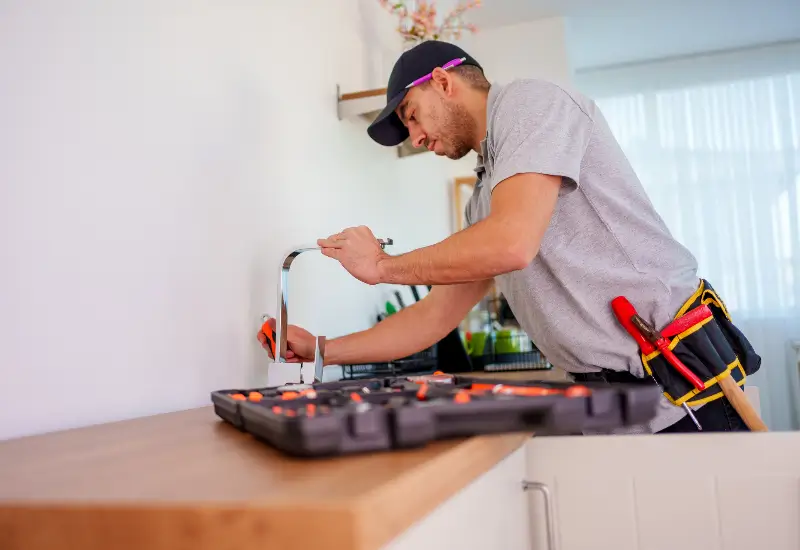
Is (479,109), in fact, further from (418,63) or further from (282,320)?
(282,320)

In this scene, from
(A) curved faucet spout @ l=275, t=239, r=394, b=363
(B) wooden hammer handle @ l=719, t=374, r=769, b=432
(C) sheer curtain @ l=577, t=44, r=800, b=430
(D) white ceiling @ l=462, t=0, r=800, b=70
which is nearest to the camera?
(B) wooden hammer handle @ l=719, t=374, r=769, b=432

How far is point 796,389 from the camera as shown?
4.09m

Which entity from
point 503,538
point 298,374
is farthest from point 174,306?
point 503,538

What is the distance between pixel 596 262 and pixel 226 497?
95 cm

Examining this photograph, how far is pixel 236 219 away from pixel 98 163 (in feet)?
1.23

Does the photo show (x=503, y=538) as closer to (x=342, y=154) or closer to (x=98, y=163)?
(x=98, y=163)

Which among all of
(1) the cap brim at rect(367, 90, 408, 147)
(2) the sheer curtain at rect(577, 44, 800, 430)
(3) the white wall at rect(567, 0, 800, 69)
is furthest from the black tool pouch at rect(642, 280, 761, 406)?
(2) the sheer curtain at rect(577, 44, 800, 430)

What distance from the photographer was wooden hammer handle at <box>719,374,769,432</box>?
117cm

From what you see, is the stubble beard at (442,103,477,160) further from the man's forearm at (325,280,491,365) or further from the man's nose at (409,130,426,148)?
the man's forearm at (325,280,491,365)

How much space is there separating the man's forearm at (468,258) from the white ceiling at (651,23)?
275 cm

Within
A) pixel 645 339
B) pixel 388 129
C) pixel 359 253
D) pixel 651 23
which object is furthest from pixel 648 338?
pixel 651 23

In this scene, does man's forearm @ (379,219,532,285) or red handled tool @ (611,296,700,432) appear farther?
red handled tool @ (611,296,700,432)

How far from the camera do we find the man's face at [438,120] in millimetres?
1459

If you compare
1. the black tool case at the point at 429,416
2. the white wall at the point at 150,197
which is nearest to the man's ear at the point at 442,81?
the white wall at the point at 150,197
